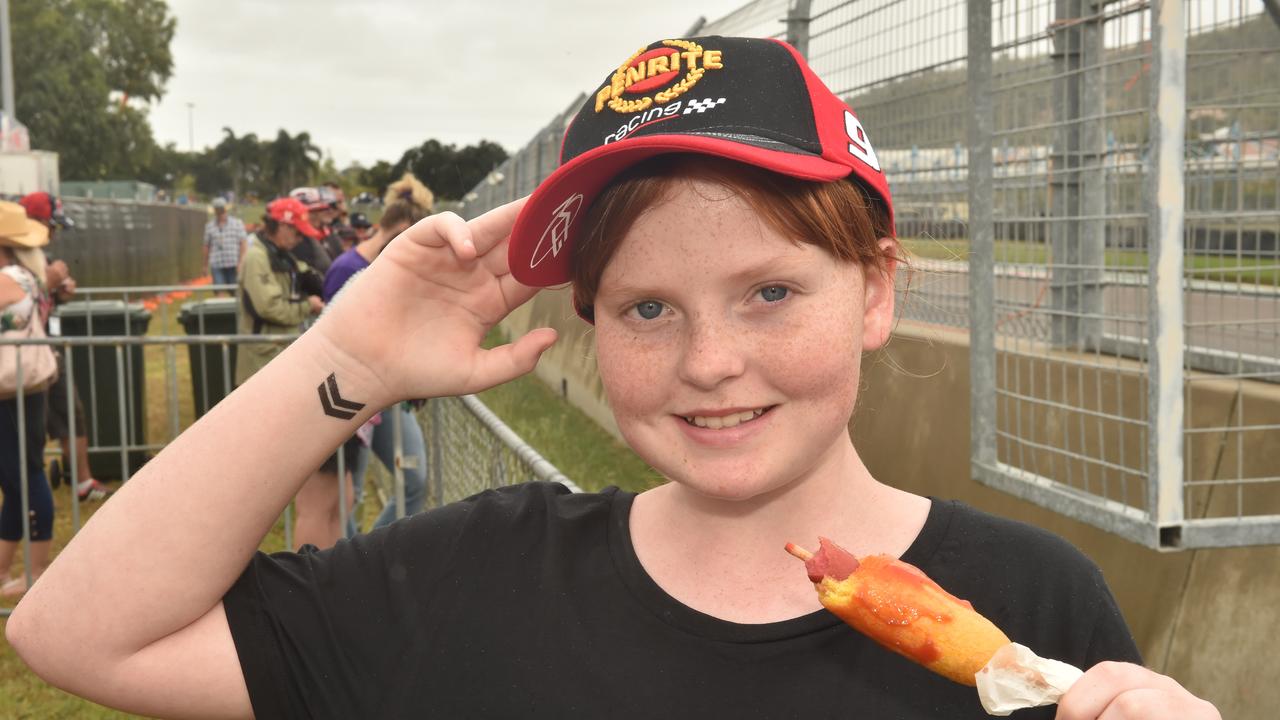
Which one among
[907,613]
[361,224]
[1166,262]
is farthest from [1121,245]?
[361,224]

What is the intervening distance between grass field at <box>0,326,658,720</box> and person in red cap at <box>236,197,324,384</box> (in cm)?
81

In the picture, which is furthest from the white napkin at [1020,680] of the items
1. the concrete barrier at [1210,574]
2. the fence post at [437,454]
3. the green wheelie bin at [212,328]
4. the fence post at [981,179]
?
the green wheelie bin at [212,328]

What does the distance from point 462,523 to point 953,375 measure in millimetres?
4239

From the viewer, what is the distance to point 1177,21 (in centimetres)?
323

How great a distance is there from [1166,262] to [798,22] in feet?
11.0

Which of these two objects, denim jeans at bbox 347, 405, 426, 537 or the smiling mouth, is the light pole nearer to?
denim jeans at bbox 347, 405, 426, 537

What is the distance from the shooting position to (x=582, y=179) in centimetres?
157

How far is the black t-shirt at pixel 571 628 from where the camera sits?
4.79 feet

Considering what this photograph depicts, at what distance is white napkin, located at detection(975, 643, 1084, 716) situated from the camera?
→ 48.7 inches

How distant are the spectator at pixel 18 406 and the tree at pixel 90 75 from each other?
72798 mm

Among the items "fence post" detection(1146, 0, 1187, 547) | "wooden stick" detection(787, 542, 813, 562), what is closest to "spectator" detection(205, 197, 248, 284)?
"fence post" detection(1146, 0, 1187, 547)

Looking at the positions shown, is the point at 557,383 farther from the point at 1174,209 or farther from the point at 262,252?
the point at 1174,209

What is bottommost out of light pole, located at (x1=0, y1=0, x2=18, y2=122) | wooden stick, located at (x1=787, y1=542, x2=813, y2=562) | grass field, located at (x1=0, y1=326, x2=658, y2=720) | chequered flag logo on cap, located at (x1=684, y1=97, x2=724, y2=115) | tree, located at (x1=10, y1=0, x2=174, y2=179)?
grass field, located at (x1=0, y1=326, x2=658, y2=720)

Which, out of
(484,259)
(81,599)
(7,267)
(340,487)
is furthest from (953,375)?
(7,267)
